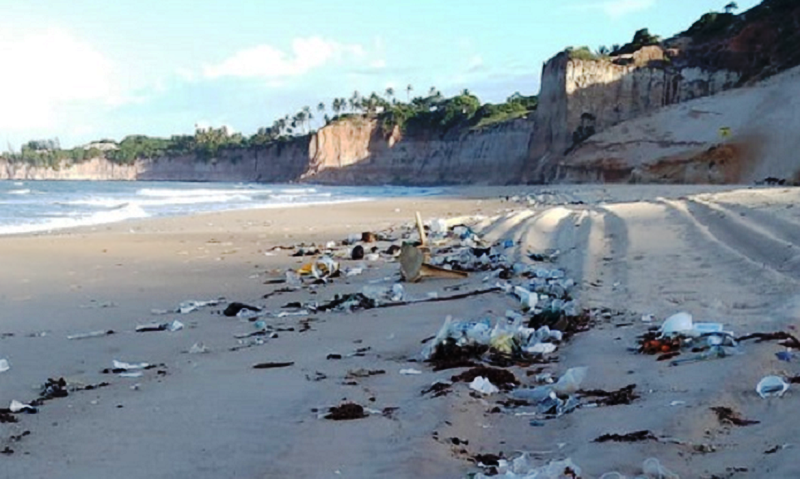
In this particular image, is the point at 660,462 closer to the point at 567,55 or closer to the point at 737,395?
the point at 737,395

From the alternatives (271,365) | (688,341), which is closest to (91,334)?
(271,365)

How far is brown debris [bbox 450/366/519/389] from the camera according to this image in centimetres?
419

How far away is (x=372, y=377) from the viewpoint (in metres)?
4.57

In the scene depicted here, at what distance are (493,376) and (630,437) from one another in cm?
125

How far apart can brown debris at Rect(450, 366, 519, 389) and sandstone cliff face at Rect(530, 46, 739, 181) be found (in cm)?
4913

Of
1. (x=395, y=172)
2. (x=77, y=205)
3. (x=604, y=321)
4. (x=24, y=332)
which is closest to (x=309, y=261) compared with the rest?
(x=24, y=332)

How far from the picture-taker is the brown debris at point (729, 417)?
3123 millimetres

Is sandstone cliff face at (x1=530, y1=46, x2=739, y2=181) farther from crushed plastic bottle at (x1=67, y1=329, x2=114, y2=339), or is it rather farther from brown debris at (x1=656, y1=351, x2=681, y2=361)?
brown debris at (x1=656, y1=351, x2=681, y2=361)

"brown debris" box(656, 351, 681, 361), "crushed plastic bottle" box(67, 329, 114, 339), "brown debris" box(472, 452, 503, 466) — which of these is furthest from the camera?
"crushed plastic bottle" box(67, 329, 114, 339)

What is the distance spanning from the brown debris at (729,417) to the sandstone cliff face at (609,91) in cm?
5000

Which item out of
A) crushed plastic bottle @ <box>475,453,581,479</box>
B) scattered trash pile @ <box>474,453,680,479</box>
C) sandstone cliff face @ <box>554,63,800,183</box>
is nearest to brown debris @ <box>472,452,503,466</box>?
crushed plastic bottle @ <box>475,453,581,479</box>

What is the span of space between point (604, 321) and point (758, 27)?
5337 centimetres

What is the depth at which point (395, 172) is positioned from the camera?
94.3 metres

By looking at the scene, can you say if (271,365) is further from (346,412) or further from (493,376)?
(493,376)
